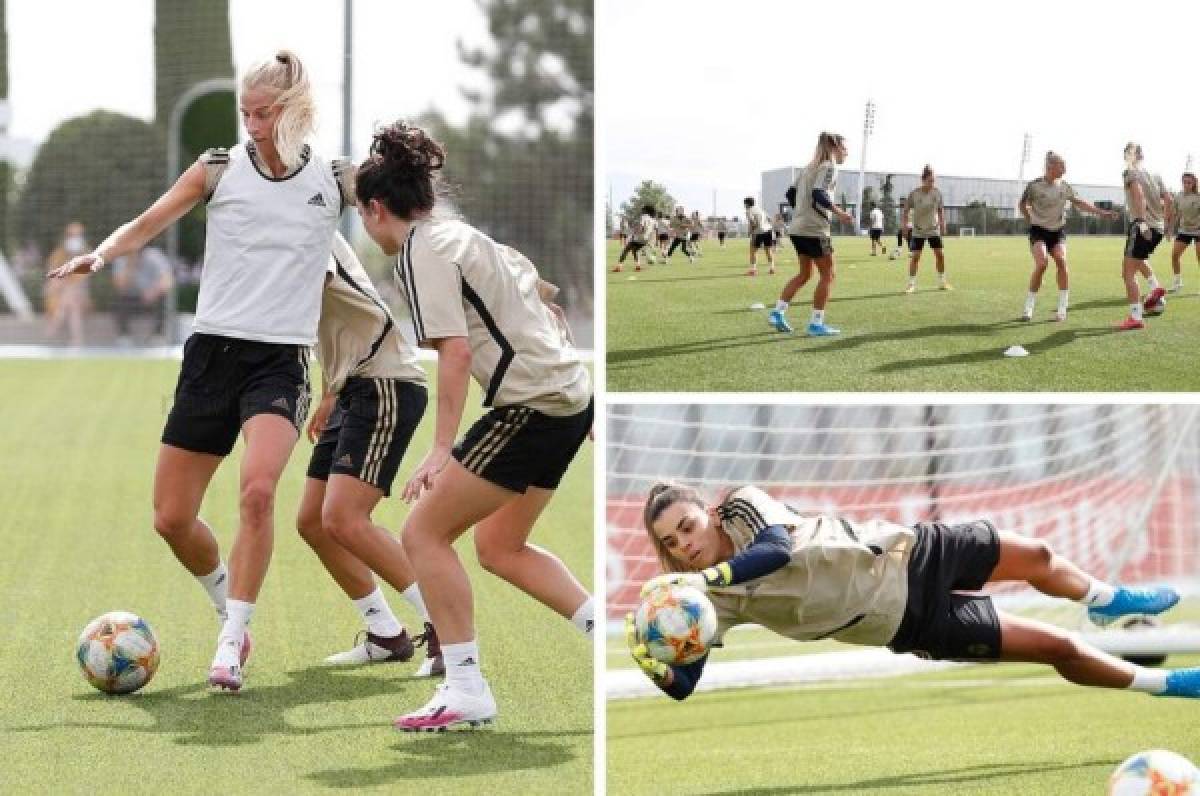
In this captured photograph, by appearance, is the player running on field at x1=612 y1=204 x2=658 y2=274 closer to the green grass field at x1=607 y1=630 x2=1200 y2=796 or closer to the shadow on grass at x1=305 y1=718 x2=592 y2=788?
the green grass field at x1=607 y1=630 x2=1200 y2=796

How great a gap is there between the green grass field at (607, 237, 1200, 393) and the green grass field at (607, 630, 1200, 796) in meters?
2.99

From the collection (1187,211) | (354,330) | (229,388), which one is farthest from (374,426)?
(1187,211)

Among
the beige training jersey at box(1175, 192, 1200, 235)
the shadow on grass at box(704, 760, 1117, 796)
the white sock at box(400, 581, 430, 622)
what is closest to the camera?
the shadow on grass at box(704, 760, 1117, 796)

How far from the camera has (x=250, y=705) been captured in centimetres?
557

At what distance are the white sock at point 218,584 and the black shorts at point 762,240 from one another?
9146 millimetres

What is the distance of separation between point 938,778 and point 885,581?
74 centimetres

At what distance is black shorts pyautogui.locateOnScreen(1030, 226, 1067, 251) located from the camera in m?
12.9

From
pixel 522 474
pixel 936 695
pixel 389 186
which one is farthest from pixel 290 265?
pixel 936 695

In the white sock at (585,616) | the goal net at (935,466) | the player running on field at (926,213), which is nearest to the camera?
the white sock at (585,616)

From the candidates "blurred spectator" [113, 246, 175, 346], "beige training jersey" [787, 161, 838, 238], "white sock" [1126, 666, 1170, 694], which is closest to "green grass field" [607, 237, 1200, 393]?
"beige training jersey" [787, 161, 838, 238]

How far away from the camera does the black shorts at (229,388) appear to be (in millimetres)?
5691

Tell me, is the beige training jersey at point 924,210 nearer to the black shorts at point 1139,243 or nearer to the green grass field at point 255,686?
the black shorts at point 1139,243

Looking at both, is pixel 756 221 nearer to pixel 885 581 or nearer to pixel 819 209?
pixel 819 209

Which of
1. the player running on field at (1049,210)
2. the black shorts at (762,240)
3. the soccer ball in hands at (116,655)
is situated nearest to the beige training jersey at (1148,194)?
the player running on field at (1049,210)
